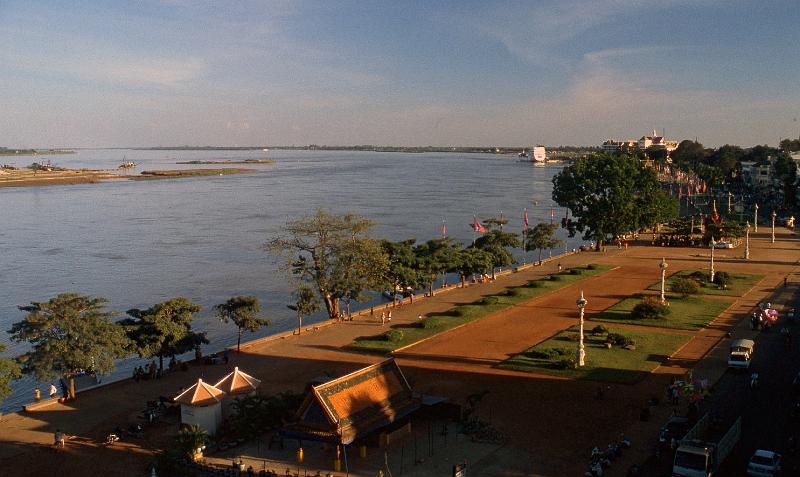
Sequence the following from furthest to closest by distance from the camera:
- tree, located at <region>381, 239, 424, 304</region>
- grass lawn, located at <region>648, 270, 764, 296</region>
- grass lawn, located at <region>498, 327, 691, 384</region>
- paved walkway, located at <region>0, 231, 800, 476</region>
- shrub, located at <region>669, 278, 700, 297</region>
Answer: grass lawn, located at <region>648, 270, 764, 296</region> → shrub, located at <region>669, 278, 700, 297</region> → tree, located at <region>381, 239, 424, 304</region> → grass lawn, located at <region>498, 327, 691, 384</region> → paved walkway, located at <region>0, 231, 800, 476</region>

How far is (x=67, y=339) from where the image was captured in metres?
26.5

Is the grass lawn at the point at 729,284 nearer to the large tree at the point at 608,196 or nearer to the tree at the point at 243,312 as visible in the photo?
the large tree at the point at 608,196

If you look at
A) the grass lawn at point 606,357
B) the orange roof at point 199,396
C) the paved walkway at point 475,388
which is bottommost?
the paved walkway at point 475,388

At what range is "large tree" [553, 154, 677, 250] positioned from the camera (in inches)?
2488

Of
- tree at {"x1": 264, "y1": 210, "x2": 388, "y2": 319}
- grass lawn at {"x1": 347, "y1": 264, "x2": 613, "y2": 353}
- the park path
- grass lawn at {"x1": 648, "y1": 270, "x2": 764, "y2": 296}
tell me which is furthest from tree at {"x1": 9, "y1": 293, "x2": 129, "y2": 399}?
grass lawn at {"x1": 648, "y1": 270, "x2": 764, "y2": 296}

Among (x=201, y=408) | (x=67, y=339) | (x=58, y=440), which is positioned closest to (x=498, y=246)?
(x=67, y=339)

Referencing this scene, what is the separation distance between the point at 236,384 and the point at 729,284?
114ft

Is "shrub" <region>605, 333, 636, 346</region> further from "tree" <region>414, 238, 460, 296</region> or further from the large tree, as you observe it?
the large tree

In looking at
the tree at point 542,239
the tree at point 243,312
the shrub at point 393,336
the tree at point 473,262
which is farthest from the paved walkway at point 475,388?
the tree at point 542,239

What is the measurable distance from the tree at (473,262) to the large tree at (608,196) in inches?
751

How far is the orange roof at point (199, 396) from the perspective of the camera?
878 inches

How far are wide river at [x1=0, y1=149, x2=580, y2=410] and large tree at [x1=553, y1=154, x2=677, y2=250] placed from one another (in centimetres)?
683

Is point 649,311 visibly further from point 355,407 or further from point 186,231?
point 186,231

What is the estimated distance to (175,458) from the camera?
20.1 meters
